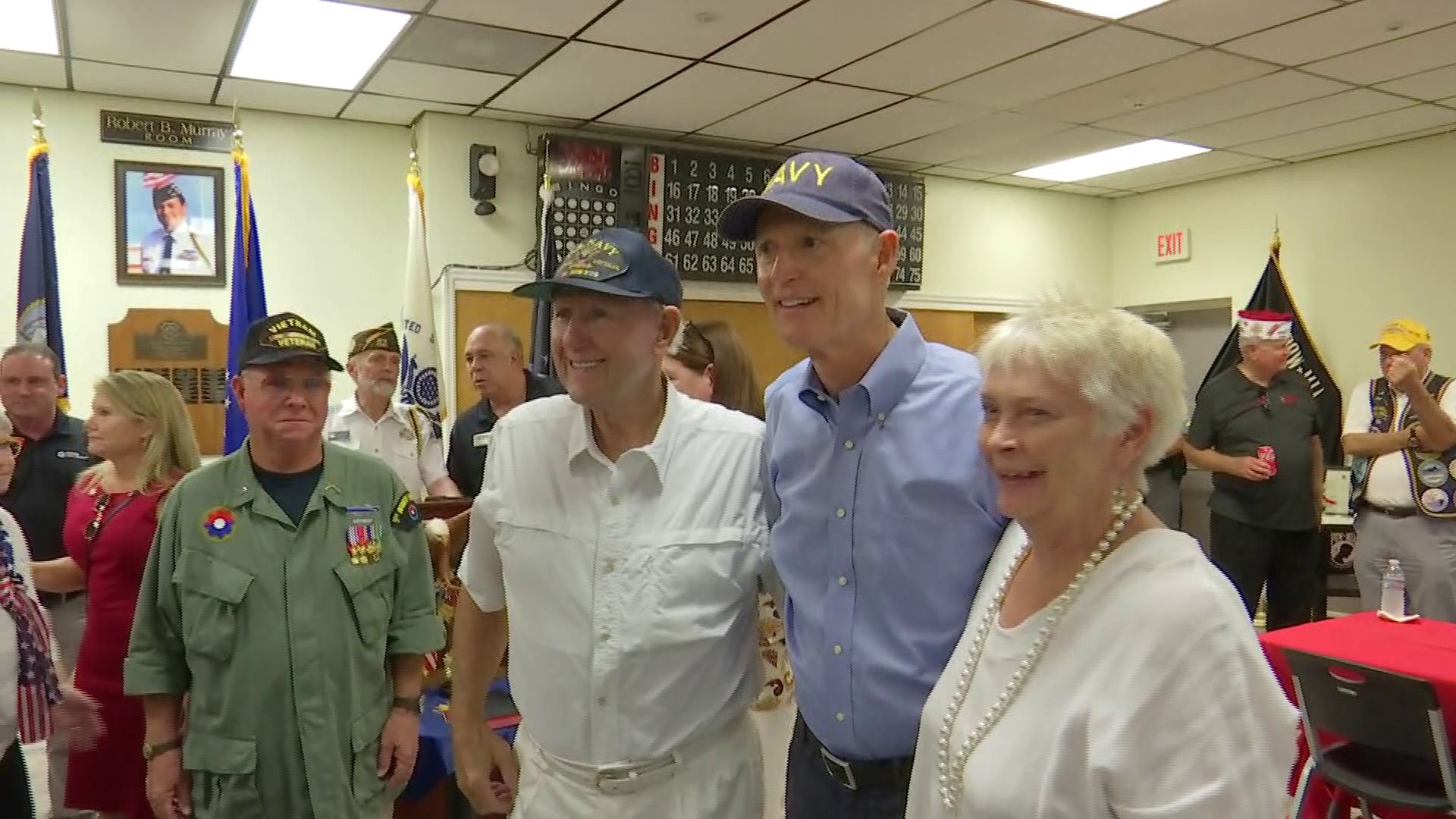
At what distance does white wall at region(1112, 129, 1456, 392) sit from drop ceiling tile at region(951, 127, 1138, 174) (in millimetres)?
1436

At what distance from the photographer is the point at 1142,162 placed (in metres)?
6.58

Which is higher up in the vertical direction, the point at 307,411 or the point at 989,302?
the point at 989,302

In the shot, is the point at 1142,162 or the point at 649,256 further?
the point at 1142,162

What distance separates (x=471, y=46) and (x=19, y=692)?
10.1 ft

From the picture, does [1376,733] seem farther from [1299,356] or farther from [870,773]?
[1299,356]

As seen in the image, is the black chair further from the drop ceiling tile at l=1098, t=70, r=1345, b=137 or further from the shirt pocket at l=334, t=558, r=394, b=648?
the drop ceiling tile at l=1098, t=70, r=1345, b=137

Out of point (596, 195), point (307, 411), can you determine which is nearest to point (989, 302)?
point (596, 195)

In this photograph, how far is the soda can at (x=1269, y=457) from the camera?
4766 millimetres

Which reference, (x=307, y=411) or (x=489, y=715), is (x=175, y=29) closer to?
(x=307, y=411)

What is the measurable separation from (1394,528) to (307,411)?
4.52m

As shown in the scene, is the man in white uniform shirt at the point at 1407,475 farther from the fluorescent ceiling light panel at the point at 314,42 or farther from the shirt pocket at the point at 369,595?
the fluorescent ceiling light panel at the point at 314,42

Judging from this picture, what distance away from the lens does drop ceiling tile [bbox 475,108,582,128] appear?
5.32 m

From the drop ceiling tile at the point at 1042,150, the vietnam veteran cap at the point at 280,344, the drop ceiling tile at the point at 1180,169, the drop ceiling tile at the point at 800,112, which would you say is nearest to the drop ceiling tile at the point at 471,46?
the drop ceiling tile at the point at 800,112

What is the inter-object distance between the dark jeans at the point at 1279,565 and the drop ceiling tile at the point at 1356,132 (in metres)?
2.36
